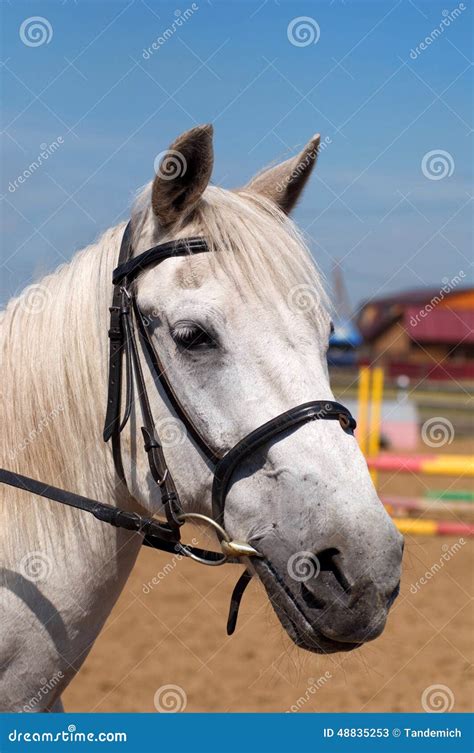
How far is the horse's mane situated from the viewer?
243cm

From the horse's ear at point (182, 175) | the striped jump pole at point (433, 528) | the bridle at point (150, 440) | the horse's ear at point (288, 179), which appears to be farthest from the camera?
the striped jump pole at point (433, 528)

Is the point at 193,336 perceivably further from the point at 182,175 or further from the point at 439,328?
the point at 439,328

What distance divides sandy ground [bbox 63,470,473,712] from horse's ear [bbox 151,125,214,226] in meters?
3.00

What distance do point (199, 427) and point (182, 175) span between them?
77cm

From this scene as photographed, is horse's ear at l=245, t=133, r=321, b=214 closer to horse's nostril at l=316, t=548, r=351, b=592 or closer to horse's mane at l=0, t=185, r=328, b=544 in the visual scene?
horse's mane at l=0, t=185, r=328, b=544

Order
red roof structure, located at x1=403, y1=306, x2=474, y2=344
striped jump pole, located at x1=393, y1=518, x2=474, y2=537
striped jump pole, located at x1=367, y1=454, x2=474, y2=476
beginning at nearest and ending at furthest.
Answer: striped jump pole, located at x1=367, y1=454, x2=474, y2=476 → striped jump pole, located at x1=393, y1=518, x2=474, y2=537 → red roof structure, located at x1=403, y1=306, x2=474, y2=344

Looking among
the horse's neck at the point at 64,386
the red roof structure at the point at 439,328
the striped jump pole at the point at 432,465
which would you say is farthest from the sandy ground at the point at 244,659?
the red roof structure at the point at 439,328

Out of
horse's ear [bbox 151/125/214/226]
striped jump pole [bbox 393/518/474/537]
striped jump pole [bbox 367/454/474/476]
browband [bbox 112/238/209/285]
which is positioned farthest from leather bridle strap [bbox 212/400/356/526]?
striped jump pole [bbox 393/518/474/537]

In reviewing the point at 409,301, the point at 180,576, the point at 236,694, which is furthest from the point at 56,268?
the point at 409,301

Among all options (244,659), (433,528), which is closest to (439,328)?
(433,528)

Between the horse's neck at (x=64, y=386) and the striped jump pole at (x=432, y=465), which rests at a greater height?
the horse's neck at (x=64, y=386)

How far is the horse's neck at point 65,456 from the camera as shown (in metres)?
2.44

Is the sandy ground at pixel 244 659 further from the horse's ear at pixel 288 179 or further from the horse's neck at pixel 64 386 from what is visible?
the horse's ear at pixel 288 179

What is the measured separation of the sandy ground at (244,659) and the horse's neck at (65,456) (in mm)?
2383
